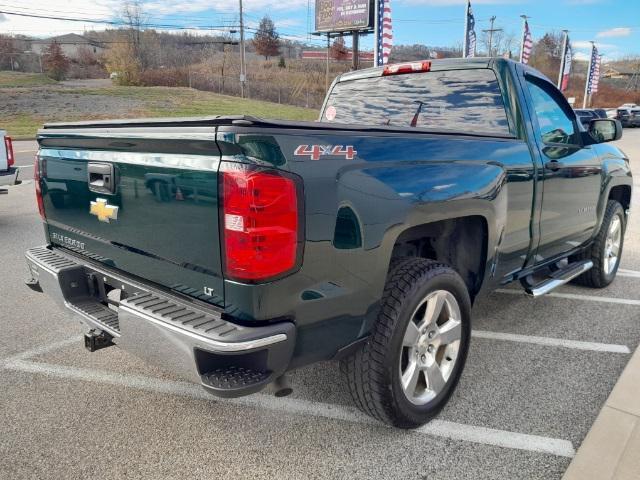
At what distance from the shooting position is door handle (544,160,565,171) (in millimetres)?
3521

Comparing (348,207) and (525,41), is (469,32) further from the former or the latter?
(348,207)

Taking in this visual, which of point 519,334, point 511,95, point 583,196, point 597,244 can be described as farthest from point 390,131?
point 597,244

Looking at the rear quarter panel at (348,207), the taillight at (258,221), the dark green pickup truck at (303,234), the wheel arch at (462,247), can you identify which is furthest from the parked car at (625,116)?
the taillight at (258,221)

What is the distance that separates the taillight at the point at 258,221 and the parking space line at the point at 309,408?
1202 millimetres

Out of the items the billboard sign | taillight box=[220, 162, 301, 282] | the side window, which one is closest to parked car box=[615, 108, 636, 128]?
the billboard sign

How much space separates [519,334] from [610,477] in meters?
A: 1.66

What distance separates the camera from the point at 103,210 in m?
2.55

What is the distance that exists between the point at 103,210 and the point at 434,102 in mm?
2382

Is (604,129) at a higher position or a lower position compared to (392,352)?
higher

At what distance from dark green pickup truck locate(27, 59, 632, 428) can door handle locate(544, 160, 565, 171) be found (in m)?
0.02

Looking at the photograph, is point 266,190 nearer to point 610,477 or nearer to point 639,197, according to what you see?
point 610,477

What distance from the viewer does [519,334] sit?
3.86m

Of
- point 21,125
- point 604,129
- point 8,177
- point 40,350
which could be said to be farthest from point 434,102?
point 21,125

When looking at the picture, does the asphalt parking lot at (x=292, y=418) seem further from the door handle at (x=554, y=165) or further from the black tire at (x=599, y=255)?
the door handle at (x=554, y=165)
